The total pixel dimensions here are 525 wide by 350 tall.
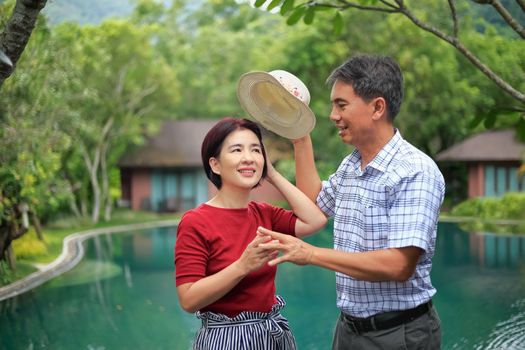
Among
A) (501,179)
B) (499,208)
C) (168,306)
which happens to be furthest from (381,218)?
(501,179)

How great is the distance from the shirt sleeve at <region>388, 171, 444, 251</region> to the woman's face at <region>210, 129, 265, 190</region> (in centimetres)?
52

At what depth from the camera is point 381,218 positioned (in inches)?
95.1

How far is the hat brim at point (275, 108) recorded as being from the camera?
2.63m

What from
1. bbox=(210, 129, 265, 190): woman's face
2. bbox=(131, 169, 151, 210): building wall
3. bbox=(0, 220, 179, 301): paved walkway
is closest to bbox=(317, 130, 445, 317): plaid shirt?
bbox=(210, 129, 265, 190): woman's face

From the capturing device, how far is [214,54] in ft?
124

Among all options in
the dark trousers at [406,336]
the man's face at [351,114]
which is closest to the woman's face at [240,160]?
the man's face at [351,114]

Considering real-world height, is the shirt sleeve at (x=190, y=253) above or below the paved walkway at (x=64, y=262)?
above

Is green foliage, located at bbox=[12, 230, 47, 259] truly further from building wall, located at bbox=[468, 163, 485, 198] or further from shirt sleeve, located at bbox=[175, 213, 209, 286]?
building wall, located at bbox=[468, 163, 485, 198]

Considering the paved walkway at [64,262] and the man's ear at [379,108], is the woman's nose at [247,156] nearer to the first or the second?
the man's ear at [379,108]

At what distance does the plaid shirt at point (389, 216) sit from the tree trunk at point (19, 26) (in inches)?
63.5

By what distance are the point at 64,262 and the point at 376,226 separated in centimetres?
1283

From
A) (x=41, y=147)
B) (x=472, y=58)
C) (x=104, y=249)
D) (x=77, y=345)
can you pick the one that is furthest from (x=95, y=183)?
(x=472, y=58)

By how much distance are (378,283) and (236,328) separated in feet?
1.80

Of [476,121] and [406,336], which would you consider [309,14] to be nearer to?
[476,121]
